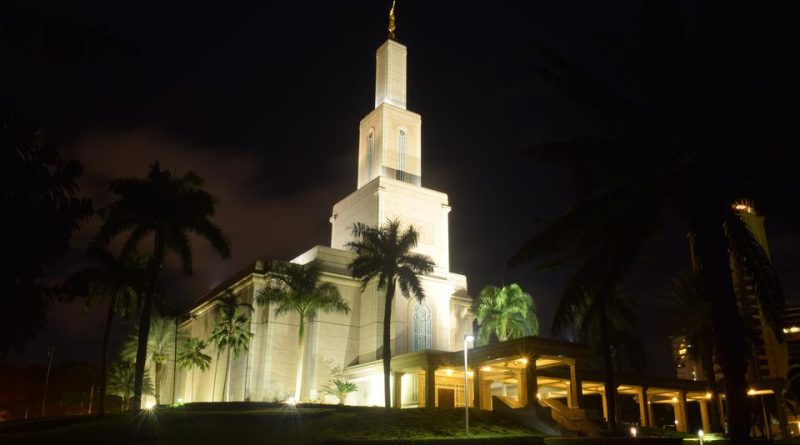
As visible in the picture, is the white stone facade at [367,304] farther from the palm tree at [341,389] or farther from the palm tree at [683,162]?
the palm tree at [683,162]

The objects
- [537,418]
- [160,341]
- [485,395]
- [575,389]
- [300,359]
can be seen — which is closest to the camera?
[537,418]

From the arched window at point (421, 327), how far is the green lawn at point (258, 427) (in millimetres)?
16328

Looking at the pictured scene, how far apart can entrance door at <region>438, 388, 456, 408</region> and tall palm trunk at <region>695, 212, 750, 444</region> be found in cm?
3120

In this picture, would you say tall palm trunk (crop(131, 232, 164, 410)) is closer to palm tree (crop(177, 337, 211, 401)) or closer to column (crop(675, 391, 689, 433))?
palm tree (crop(177, 337, 211, 401))

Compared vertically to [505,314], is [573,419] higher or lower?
lower

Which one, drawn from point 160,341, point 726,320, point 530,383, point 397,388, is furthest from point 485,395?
point 726,320

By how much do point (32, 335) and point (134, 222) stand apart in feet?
32.5

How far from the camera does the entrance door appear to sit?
42.4 meters

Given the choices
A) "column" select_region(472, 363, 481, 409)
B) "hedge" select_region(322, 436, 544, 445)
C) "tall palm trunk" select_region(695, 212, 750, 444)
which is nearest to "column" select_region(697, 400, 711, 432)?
"column" select_region(472, 363, 481, 409)

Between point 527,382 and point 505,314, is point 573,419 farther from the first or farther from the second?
point 505,314

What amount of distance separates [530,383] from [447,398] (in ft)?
40.6

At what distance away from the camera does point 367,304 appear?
1875 inches

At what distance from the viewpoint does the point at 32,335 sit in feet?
65.9

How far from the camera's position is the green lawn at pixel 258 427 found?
23.6m
